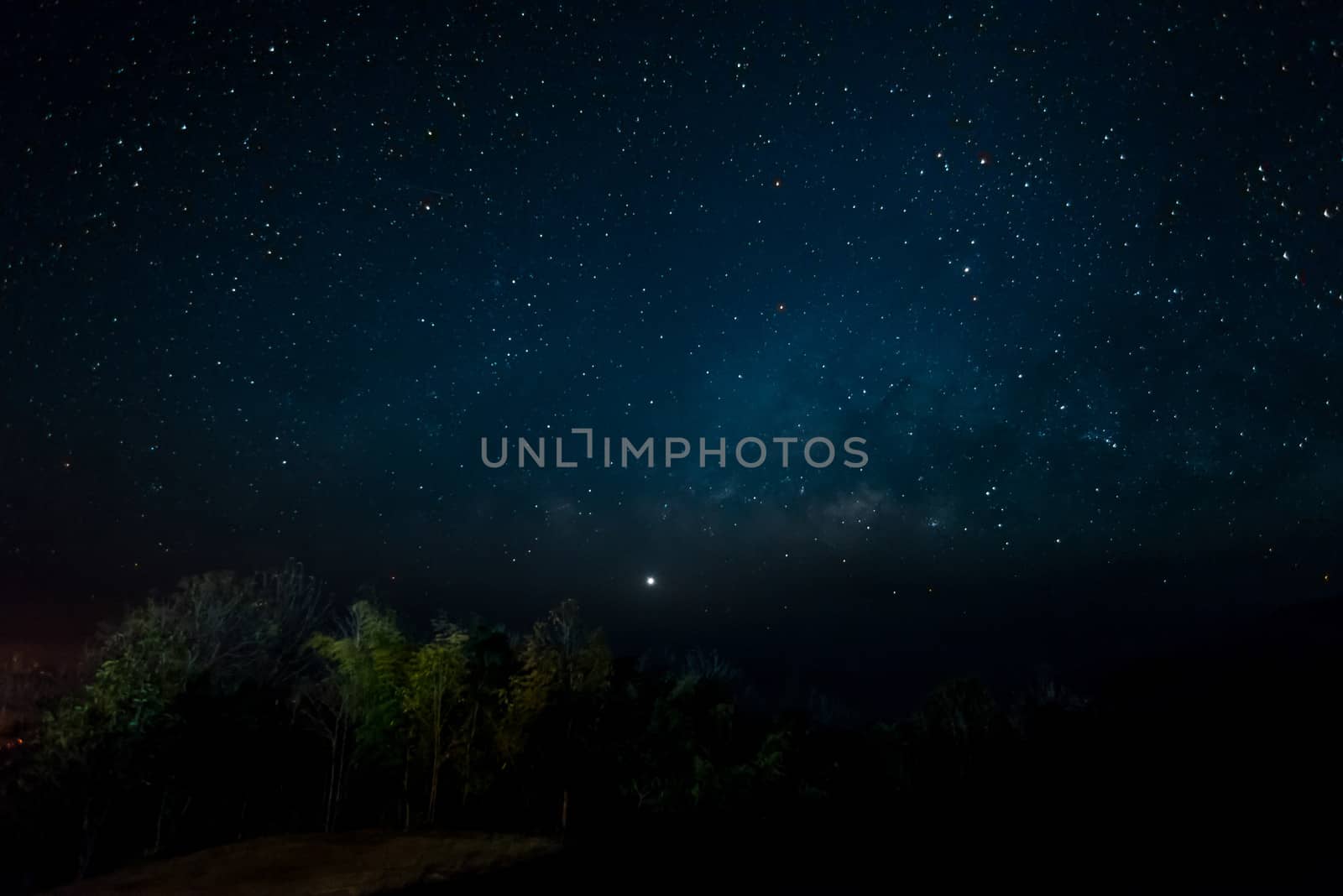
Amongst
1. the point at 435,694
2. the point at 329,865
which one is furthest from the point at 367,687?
the point at 329,865

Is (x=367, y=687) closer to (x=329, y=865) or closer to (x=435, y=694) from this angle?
(x=435, y=694)

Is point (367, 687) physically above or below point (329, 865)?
above

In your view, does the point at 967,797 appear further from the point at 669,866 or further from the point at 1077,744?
the point at 669,866

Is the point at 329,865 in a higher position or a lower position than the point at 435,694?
lower

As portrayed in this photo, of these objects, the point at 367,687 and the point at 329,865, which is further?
the point at 367,687

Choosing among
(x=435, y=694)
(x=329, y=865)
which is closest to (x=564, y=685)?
(x=435, y=694)

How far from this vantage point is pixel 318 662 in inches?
853

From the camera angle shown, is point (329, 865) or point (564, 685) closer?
point (329, 865)

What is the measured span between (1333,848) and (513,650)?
56.3 feet

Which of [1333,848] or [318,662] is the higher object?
[318,662]

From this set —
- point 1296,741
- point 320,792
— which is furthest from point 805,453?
point 1296,741

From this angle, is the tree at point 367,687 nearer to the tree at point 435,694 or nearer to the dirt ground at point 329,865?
the tree at point 435,694

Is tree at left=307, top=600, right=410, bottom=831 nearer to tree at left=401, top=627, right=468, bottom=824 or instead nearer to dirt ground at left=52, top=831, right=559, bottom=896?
tree at left=401, top=627, right=468, bottom=824

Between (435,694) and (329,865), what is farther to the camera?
(435,694)
